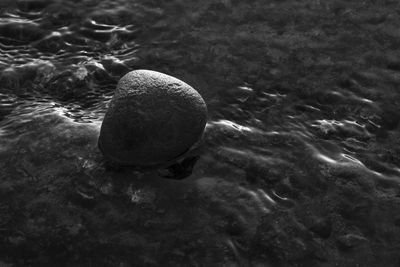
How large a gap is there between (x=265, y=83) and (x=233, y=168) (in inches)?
55.2

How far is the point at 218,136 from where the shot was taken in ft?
18.0

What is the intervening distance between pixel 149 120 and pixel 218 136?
0.86 meters

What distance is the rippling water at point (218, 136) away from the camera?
4.55 m

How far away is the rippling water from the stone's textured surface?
0.20 meters

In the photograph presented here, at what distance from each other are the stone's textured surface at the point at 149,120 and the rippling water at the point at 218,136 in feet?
0.67

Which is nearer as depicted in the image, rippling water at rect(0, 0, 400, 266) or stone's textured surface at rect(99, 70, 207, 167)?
rippling water at rect(0, 0, 400, 266)

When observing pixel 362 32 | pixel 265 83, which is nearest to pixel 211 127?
pixel 265 83

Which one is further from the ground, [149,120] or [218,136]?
[149,120]

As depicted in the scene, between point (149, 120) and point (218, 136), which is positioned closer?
point (149, 120)

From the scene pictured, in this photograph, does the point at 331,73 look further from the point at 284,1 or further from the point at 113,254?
the point at 113,254

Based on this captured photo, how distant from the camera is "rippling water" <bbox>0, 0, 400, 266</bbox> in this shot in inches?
179

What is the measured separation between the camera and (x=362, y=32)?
6.96m

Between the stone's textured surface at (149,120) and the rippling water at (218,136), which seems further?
the stone's textured surface at (149,120)

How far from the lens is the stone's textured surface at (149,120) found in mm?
4938
